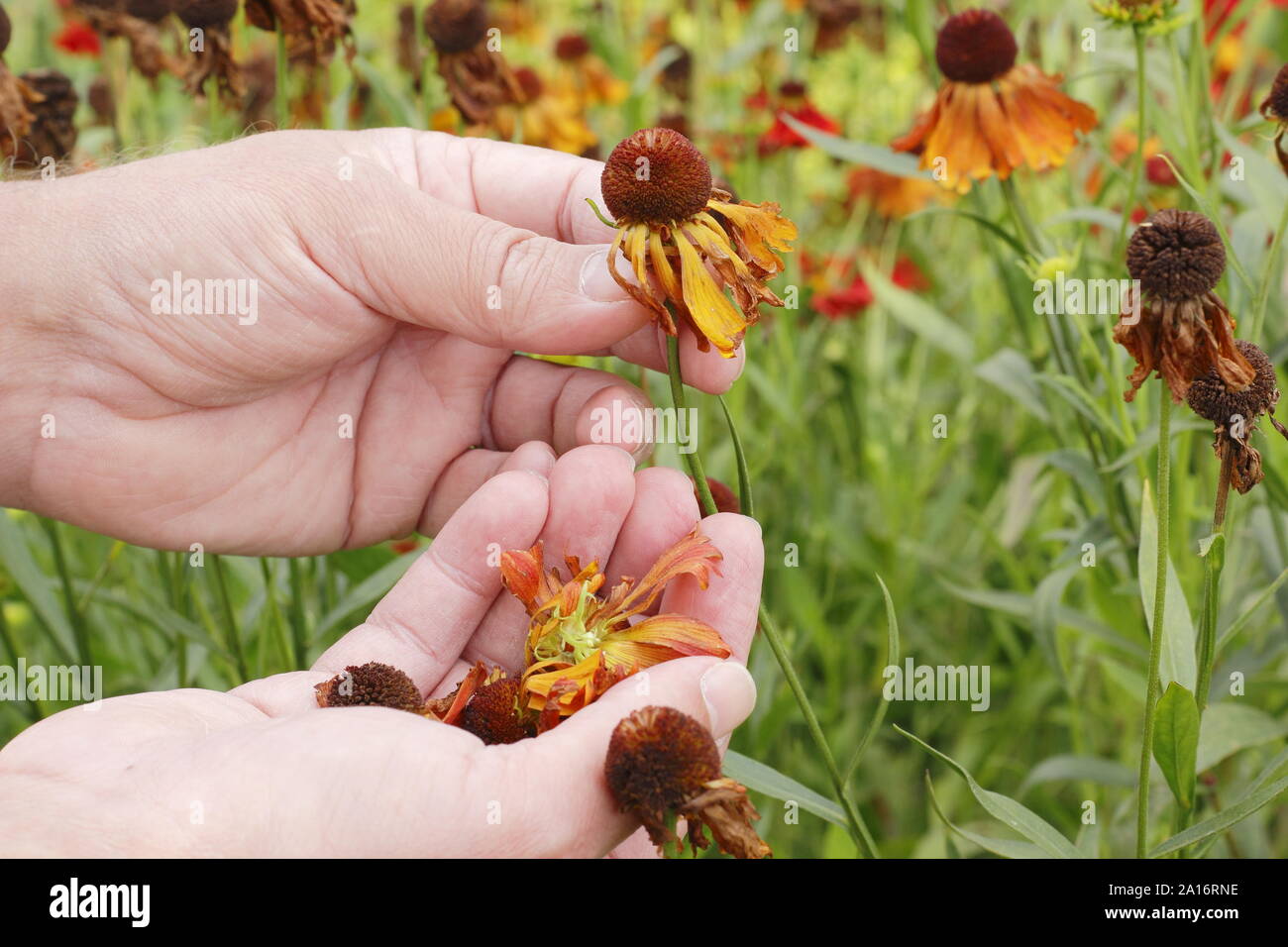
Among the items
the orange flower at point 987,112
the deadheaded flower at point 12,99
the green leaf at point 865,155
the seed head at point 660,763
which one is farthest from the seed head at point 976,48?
the deadheaded flower at point 12,99

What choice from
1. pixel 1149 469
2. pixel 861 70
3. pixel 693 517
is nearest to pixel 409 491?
pixel 693 517

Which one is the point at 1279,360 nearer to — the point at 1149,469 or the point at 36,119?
the point at 1149,469

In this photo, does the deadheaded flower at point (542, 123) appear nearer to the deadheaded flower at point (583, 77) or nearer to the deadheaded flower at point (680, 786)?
the deadheaded flower at point (583, 77)

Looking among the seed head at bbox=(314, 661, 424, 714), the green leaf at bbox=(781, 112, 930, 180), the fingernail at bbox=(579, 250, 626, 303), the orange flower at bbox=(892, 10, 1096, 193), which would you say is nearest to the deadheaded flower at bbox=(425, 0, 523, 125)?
the green leaf at bbox=(781, 112, 930, 180)

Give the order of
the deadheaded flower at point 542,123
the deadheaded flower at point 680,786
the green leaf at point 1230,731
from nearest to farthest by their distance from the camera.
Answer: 1. the deadheaded flower at point 680,786
2. the green leaf at point 1230,731
3. the deadheaded flower at point 542,123

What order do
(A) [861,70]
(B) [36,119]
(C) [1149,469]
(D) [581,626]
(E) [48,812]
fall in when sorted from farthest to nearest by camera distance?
1. (A) [861,70]
2. (B) [36,119]
3. (C) [1149,469]
4. (D) [581,626]
5. (E) [48,812]

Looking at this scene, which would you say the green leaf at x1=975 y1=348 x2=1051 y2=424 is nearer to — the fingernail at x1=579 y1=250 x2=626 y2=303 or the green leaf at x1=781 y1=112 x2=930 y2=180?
the green leaf at x1=781 y1=112 x2=930 y2=180
